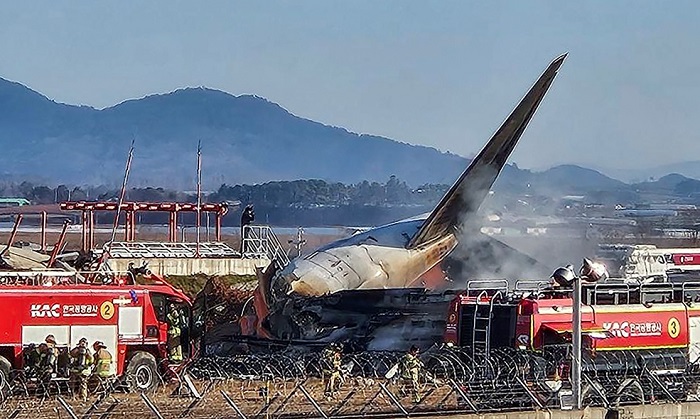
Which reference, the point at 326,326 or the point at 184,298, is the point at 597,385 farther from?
the point at 326,326

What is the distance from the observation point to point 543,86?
174 ft

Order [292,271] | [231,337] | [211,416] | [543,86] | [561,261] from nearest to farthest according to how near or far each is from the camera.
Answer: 1. [211,416]
2. [231,337]
3. [292,271]
4. [543,86]
5. [561,261]

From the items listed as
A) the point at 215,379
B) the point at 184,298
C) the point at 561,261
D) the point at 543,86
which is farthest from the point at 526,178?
the point at 215,379

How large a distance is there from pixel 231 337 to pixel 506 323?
589 inches

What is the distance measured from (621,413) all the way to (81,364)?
12.5 meters

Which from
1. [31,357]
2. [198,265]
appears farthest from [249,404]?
[198,265]

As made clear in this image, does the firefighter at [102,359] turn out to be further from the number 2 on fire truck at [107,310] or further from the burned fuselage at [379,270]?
the burned fuselage at [379,270]

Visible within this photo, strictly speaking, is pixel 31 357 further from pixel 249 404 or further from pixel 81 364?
pixel 249 404

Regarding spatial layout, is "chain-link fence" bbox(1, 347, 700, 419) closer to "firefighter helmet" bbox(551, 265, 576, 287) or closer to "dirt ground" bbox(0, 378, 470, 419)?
"dirt ground" bbox(0, 378, 470, 419)

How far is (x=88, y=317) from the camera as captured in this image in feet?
109

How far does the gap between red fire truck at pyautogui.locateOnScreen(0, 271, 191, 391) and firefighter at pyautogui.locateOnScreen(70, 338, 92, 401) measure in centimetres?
89

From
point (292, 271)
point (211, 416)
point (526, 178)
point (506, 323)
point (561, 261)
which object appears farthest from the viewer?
point (526, 178)

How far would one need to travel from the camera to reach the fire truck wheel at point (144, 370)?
110 ft

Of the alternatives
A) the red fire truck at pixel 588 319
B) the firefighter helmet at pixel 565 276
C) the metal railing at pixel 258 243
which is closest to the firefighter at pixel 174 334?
the red fire truck at pixel 588 319
